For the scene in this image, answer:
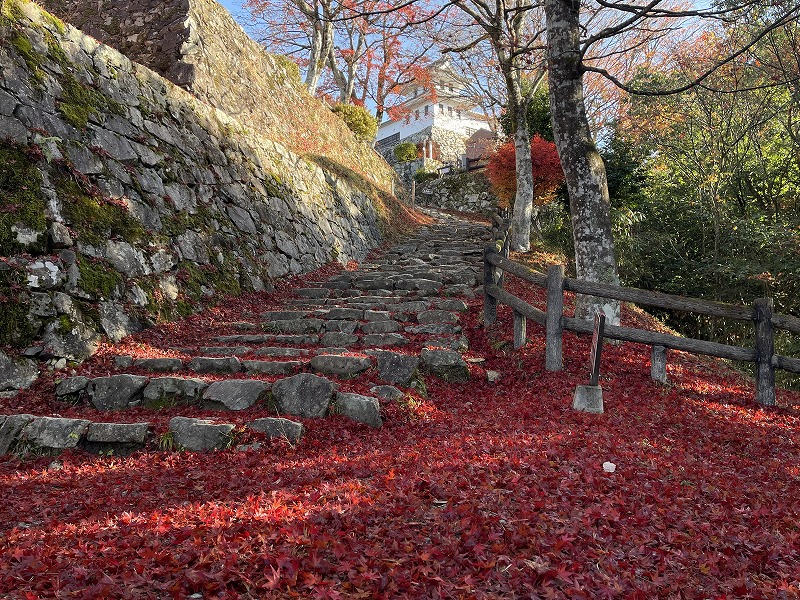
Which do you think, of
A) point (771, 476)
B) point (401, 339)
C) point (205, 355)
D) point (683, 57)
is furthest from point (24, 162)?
point (683, 57)

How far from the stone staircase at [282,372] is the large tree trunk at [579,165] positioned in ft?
7.19

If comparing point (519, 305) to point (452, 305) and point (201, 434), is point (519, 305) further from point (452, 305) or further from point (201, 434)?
point (201, 434)

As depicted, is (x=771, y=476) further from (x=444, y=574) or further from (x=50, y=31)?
(x=50, y=31)

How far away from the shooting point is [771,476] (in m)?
4.25

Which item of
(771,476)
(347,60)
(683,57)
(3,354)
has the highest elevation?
(347,60)

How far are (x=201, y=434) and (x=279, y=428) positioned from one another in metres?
0.71

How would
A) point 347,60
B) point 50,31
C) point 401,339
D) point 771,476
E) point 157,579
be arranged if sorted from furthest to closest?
point 347,60 → point 50,31 → point 401,339 → point 771,476 → point 157,579

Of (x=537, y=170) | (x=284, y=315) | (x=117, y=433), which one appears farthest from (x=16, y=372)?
(x=537, y=170)

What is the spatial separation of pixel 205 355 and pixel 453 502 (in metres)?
4.61

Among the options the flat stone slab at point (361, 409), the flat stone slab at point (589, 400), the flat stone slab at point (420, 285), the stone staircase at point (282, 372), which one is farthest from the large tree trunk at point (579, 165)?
the flat stone slab at point (361, 409)

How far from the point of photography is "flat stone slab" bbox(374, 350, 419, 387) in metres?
5.98

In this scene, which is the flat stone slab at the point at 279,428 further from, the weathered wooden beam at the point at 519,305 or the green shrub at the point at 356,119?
the green shrub at the point at 356,119

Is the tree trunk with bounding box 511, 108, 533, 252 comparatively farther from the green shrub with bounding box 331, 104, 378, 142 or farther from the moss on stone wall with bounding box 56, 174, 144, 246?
the moss on stone wall with bounding box 56, 174, 144, 246

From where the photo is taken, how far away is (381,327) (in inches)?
317
